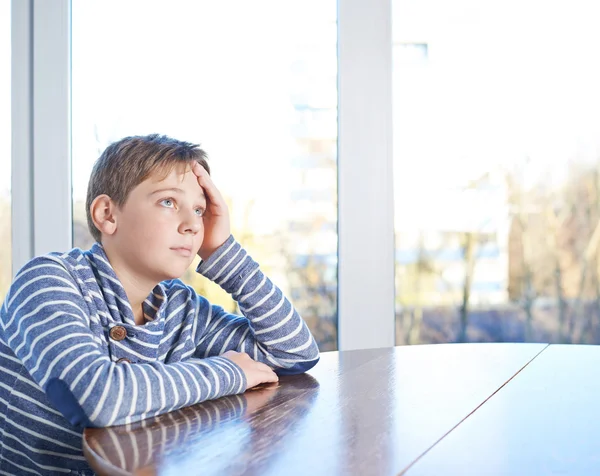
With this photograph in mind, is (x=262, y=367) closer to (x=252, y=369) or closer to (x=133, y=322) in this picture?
(x=252, y=369)

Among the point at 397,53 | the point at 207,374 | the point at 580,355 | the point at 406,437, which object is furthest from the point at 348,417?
the point at 397,53

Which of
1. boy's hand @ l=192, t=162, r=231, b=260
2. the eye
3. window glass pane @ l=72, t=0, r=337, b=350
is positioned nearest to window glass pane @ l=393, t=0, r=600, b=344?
window glass pane @ l=72, t=0, r=337, b=350

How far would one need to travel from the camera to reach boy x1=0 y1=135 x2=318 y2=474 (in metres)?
0.89

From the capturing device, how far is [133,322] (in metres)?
1.09

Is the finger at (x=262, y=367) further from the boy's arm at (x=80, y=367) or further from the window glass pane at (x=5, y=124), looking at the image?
the window glass pane at (x=5, y=124)

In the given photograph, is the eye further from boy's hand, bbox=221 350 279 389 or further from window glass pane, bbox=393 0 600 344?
window glass pane, bbox=393 0 600 344

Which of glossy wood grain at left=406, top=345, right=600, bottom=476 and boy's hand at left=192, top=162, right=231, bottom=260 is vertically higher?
boy's hand at left=192, top=162, right=231, bottom=260

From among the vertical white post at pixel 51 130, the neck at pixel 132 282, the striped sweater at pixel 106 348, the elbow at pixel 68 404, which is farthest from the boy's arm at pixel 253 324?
the vertical white post at pixel 51 130

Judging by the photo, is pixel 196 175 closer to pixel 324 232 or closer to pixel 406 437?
pixel 406 437

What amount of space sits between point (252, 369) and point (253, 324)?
0.15 m

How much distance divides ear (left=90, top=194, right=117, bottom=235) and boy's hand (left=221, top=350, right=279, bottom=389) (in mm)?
287

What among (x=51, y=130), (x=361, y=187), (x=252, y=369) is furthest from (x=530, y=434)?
(x=51, y=130)

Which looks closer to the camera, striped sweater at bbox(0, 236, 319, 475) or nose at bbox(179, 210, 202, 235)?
striped sweater at bbox(0, 236, 319, 475)

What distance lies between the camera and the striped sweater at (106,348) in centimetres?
87
